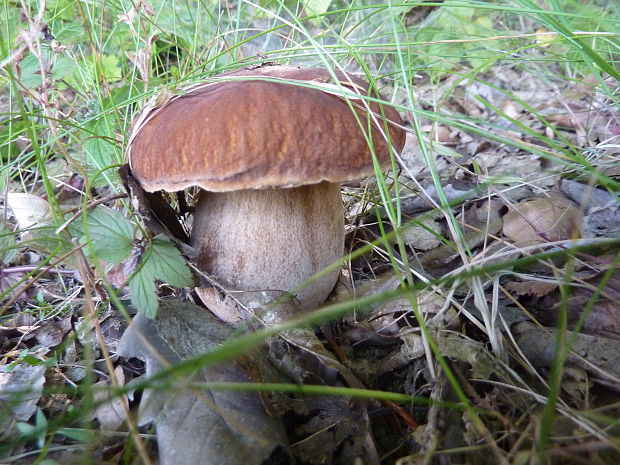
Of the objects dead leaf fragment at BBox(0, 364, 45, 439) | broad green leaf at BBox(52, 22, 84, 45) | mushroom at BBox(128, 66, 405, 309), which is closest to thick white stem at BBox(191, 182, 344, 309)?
mushroom at BBox(128, 66, 405, 309)

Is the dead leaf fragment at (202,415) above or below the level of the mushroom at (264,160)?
below

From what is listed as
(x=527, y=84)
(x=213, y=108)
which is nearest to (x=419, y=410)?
(x=213, y=108)

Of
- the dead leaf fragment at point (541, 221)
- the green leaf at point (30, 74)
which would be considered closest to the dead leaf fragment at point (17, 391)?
the green leaf at point (30, 74)

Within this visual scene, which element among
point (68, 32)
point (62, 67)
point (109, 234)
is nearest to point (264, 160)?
point (109, 234)

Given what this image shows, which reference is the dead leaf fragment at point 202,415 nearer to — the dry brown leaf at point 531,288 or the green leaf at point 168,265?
the green leaf at point 168,265

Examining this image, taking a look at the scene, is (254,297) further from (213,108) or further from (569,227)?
(569,227)

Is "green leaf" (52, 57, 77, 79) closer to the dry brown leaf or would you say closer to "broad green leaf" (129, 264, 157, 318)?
"broad green leaf" (129, 264, 157, 318)

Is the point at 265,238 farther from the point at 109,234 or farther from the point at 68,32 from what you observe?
the point at 68,32
